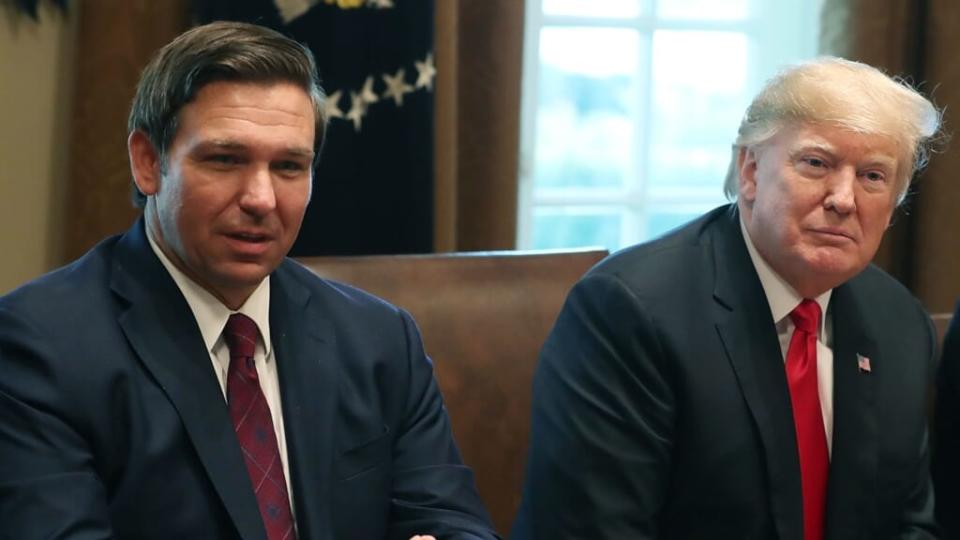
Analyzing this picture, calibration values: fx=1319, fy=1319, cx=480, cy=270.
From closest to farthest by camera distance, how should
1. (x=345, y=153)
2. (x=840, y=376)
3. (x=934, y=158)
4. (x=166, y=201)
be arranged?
(x=166, y=201) < (x=840, y=376) < (x=345, y=153) < (x=934, y=158)

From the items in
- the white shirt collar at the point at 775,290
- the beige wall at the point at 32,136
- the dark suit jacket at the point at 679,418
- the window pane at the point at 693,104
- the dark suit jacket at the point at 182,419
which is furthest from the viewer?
the window pane at the point at 693,104

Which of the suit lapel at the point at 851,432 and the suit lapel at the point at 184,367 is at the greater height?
the suit lapel at the point at 184,367

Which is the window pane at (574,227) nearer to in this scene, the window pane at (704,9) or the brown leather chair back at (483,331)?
the window pane at (704,9)

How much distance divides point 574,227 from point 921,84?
0.87 metres

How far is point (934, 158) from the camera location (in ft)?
10.1

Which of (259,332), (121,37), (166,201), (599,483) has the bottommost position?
(599,483)

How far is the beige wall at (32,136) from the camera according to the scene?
244 centimetres

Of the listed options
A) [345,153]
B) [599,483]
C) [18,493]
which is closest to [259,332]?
[18,493]

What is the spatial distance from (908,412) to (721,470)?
37 cm

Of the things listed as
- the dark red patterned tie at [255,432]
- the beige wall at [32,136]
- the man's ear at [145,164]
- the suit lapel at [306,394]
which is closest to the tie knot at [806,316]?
the suit lapel at [306,394]

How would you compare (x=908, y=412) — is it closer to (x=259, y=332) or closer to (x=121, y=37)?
(x=259, y=332)

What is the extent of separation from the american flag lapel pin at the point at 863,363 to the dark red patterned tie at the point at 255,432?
37.1 inches

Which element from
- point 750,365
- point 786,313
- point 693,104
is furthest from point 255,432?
point 693,104

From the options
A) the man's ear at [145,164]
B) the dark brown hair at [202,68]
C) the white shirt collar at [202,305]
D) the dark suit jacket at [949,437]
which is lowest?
the dark suit jacket at [949,437]
